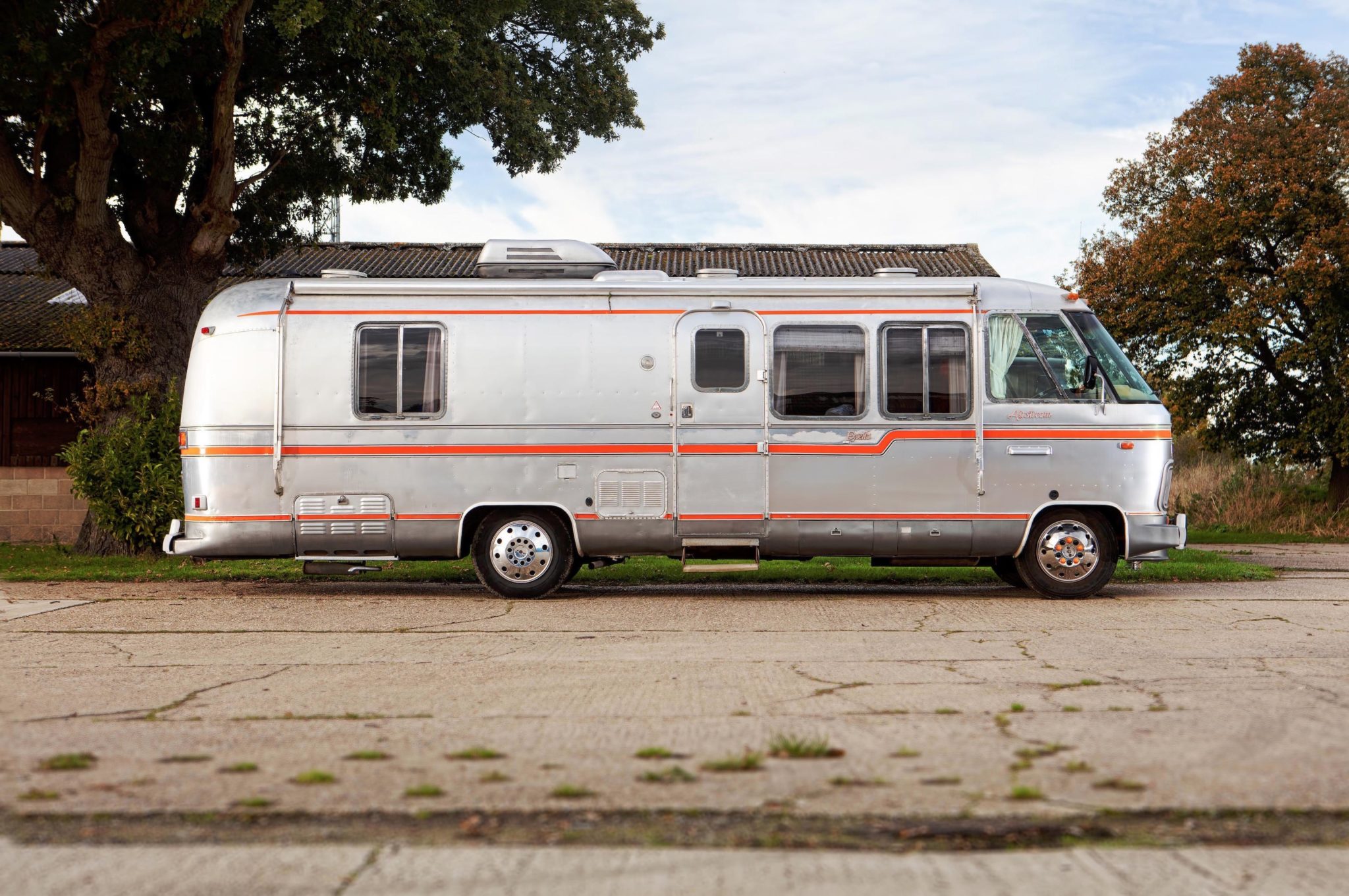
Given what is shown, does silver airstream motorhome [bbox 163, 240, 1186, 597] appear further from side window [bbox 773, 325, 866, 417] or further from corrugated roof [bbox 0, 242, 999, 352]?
corrugated roof [bbox 0, 242, 999, 352]

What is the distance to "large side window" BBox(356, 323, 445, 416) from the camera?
12680 mm

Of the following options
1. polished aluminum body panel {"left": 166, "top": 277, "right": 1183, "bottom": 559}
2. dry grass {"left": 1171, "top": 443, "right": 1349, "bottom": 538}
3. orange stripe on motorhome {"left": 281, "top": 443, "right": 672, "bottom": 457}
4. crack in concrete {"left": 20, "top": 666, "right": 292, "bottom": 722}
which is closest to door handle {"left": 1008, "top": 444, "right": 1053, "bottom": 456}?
polished aluminum body panel {"left": 166, "top": 277, "right": 1183, "bottom": 559}

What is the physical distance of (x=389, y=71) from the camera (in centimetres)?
1717

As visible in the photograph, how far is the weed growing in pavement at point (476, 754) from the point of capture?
18.2 ft

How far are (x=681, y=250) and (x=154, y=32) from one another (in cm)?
1886

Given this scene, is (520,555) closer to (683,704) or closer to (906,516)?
(906,516)

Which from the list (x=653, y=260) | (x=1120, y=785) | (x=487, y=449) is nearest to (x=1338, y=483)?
(x=653, y=260)

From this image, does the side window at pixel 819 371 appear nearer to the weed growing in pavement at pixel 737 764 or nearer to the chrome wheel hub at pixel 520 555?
the chrome wheel hub at pixel 520 555

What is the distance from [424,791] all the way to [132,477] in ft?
42.8

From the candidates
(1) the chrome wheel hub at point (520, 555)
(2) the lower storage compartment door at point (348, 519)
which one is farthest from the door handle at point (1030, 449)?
→ (2) the lower storage compartment door at point (348, 519)

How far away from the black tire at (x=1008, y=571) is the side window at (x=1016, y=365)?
1.70 m

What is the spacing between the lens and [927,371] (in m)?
12.7

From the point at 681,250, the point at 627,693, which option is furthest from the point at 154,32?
the point at 681,250

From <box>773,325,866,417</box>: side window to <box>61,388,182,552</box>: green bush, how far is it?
8100 mm
